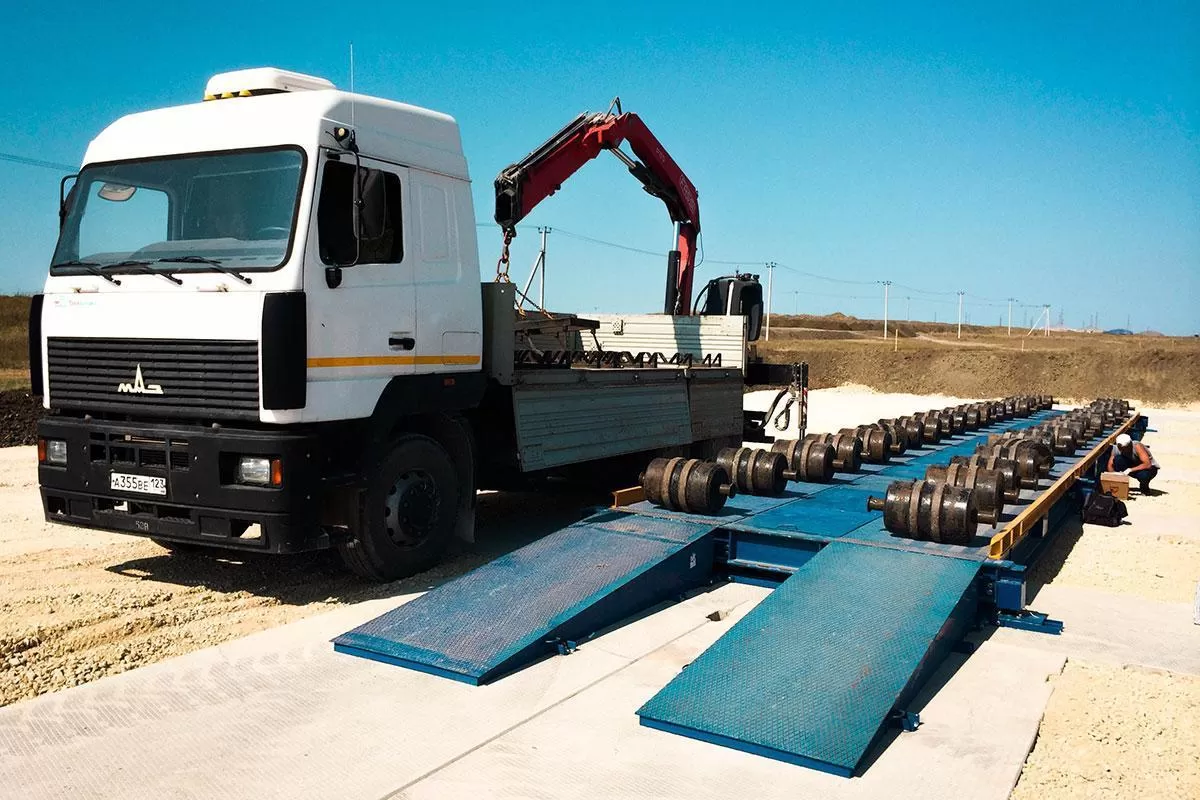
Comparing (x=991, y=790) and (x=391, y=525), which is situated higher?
(x=391, y=525)

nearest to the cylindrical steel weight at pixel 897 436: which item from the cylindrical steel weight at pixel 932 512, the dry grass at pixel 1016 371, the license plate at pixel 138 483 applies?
the cylindrical steel weight at pixel 932 512

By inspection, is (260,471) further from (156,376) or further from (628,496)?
(628,496)

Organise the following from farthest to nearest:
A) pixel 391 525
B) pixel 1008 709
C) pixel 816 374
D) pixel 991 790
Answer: pixel 816 374, pixel 391 525, pixel 1008 709, pixel 991 790

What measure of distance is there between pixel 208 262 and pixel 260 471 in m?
1.37

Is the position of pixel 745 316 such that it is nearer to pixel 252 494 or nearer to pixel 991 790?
pixel 252 494

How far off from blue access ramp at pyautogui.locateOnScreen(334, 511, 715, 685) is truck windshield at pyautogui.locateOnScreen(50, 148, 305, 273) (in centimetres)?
236

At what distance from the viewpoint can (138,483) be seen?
21.0ft

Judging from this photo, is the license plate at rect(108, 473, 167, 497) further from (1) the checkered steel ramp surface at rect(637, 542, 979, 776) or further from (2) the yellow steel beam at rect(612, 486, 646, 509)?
(1) the checkered steel ramp surface at rect(637, 542, 979, 776)

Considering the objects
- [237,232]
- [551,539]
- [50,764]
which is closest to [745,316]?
[551,539]

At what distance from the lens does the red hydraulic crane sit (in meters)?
10.6

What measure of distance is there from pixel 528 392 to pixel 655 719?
12.8 ft

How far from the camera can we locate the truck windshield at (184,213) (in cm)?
629

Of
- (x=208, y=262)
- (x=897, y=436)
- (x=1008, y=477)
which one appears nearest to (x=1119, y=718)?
(x=1008, y=477)

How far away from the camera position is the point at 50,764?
421 cm
